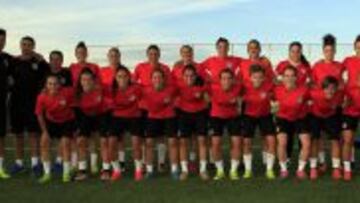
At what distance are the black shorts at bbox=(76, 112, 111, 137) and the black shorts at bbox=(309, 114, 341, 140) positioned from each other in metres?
3.03

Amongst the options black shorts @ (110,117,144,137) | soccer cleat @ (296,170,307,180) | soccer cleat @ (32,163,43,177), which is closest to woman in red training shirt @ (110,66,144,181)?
black shorts @ (110,117,144,137)

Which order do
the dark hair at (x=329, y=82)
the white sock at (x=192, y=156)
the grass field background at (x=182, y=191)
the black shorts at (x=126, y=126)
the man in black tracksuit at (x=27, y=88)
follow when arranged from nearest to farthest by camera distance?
the grass field background at (x=182, y=191), the dark hair at (x=329, y=82), the black shorts at (x=126, y=126), the man in black tracksuit at (x=27, y=88), the white sock at (x=192, y=156)

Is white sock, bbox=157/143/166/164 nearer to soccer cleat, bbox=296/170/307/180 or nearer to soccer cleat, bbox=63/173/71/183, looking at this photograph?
soccer cleat, bbox=63/173/71/183

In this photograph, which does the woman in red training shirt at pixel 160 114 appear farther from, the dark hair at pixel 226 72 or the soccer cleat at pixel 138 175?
the dark hair at pixel 226 72

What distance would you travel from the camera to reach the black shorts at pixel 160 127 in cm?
1185

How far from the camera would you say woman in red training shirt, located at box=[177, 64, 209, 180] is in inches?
464

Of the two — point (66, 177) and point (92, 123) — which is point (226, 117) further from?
point (66, 177)

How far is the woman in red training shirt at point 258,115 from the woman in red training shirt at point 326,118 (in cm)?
59

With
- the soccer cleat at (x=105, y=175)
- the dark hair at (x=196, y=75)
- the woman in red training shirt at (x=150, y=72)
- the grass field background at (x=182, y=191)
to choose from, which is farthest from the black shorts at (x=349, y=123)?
the soccer cleat at (x=105, y=175)

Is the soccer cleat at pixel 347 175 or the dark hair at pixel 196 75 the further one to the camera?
the dark hair at pixel 196 75

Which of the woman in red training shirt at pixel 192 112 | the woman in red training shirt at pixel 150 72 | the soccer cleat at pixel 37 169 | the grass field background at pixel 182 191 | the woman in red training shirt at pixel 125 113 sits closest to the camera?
the grass field background at pixel 182 191

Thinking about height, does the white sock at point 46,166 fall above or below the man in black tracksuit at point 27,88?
below

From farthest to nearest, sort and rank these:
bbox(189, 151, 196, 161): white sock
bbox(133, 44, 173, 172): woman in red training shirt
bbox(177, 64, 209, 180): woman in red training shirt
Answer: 1. bbox(189, 151, 196, 161): white sock
2. bbox(133, 44, 173, 172): woman in red training shirt
3. bbox(177, 64, 209, 180): woman in red training shirt

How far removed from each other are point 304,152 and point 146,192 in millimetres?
2699
